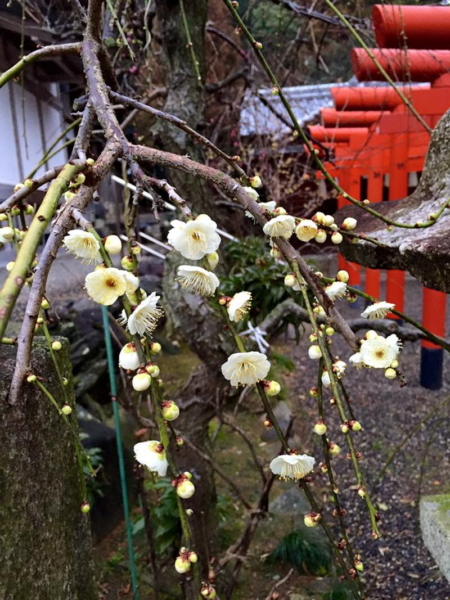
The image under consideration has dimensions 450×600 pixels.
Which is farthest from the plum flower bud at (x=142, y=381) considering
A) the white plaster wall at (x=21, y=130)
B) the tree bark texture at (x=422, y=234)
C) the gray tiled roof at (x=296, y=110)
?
the gray tiled roof at (x=296, y=110)

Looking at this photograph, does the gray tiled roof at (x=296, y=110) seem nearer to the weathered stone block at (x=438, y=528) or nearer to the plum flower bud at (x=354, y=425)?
the weathered stone block at (x=438, y=528)

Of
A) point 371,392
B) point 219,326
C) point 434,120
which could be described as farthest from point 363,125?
point 219,326

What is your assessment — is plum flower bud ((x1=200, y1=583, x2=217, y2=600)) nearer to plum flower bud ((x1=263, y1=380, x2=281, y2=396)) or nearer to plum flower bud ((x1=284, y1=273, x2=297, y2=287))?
plum flower bud ((x1=263, y1=380, x2=281, y2=396))

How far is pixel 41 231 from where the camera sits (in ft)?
1.33

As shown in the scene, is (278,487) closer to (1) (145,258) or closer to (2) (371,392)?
(2) (371,392)

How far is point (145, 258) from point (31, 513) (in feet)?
15.0

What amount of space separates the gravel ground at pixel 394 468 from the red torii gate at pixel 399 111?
1.14 feet

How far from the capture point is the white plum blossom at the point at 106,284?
42 cm

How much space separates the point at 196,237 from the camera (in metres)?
0.49

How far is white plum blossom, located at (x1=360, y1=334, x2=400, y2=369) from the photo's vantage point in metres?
0.48

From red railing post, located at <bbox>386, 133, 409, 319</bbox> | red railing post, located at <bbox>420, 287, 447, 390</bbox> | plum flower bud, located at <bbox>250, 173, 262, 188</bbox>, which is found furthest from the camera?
red railing post, located at <bbox>386, 133, 409, 319</bbox>

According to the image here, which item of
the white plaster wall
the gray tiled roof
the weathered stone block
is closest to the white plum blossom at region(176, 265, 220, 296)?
the weathered stone block

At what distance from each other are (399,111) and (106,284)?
2.70 metres

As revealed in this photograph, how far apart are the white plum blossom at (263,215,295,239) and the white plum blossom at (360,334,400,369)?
5.1 inches
